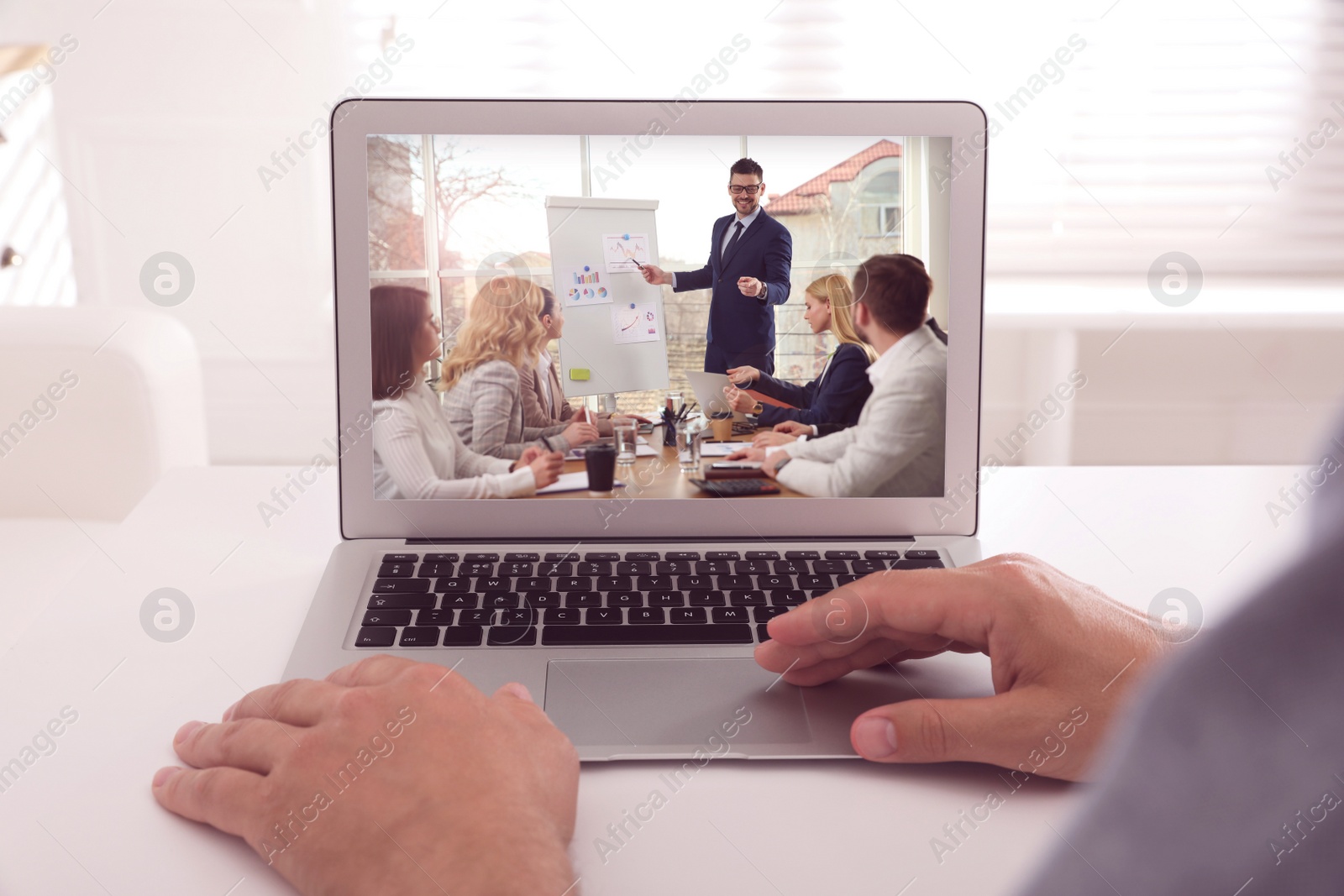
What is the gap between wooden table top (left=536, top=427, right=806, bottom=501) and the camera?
2.89ft

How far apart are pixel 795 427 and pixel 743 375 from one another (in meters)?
0.07

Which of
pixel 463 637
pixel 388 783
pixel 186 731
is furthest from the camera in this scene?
pixel 463 637

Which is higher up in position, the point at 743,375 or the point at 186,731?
the point at 743,375

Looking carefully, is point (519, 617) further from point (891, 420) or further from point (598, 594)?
point (891, 420)

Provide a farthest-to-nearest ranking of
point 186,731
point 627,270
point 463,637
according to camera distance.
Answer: point 627,270
point 463,637
point 186,731

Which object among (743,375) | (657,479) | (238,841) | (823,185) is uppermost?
(823,185)

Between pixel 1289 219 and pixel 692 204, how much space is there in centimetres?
223

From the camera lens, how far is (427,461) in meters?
0.87

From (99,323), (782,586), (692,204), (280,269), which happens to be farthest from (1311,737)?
(280,269)

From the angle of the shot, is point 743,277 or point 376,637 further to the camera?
point 743,277

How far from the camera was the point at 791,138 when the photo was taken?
0.84 metres

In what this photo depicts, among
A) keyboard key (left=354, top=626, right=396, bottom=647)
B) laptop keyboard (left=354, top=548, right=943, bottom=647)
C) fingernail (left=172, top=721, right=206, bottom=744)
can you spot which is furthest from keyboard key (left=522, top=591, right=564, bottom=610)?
fingernail (left=172, top=721, right=206, bottom=744)

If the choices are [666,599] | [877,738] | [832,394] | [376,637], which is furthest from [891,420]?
Answer: [376,637]

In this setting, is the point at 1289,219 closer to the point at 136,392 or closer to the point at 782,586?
the point at 782,586
